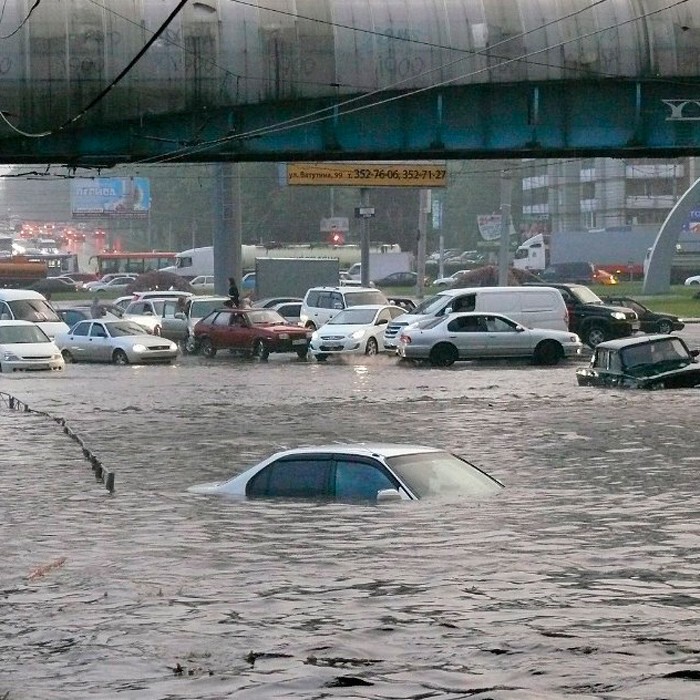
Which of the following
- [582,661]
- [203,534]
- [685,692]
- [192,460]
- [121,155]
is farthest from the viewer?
[121,155]

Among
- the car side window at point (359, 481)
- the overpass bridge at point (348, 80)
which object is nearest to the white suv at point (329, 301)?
the overpass bridge at point (348, 80)

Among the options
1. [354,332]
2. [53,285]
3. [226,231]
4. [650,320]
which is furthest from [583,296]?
[53,285]

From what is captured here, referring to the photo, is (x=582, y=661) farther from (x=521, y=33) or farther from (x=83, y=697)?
(x=521, y=33)

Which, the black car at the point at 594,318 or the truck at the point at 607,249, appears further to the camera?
the truck at the point at 607,249

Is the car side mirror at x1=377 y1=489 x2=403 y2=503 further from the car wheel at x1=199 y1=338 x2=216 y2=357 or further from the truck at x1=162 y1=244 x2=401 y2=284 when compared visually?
the truck at x1=162 y1=244 x2=401 y2=284

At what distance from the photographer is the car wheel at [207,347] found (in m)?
53.6

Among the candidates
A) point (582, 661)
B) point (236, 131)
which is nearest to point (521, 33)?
point (236, 131)

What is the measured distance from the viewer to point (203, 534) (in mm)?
18547

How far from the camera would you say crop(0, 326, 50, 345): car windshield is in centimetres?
4716

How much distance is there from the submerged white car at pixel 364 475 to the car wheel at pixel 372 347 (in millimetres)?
31365

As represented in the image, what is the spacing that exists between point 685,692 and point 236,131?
33545mm

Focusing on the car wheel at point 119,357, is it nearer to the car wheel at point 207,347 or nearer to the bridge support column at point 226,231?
the car wheel at point 207,347

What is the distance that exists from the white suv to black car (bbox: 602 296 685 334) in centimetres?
689

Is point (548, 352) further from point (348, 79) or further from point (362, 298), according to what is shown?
point (362, 298)
